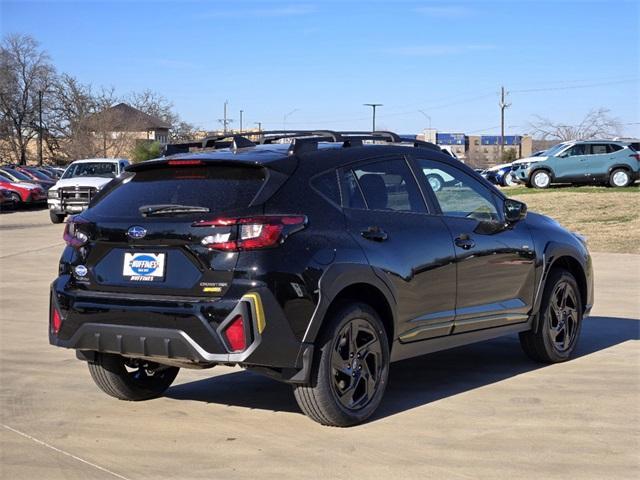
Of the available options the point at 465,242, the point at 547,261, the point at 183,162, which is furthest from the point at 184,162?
the point at 547,261

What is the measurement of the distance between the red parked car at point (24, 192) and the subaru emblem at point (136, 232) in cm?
3362

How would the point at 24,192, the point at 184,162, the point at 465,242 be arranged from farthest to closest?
the point at 24,192 → the point at 465,242 → the point at 184,162

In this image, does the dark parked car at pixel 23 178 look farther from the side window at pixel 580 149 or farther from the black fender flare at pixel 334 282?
the black fender flare at pixel 334 282

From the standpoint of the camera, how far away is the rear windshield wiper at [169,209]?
18.0 feet

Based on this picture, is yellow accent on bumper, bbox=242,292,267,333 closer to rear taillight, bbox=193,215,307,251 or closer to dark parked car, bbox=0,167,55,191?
rear taillight, bbox=193,215,307,251

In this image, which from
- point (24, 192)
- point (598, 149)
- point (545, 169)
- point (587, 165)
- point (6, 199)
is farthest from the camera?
point (24, 192)

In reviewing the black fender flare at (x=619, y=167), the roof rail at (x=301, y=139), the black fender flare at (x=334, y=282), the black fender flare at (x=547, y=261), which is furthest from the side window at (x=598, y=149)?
the black fender flare at (x=334, y=282)

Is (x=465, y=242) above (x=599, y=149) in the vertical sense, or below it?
below

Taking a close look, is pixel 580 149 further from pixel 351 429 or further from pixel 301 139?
pixel 351 429

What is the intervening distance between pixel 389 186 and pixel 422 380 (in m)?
1.69

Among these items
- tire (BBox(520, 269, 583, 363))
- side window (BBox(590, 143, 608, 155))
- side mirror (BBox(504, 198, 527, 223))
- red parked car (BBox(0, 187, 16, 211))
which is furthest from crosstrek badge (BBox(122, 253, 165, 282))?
red parked car (BBox(0, 187, 16, 211))

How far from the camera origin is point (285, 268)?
5312 mm

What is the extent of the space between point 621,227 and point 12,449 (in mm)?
17458

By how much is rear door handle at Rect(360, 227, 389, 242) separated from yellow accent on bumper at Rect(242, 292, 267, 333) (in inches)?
38.0
